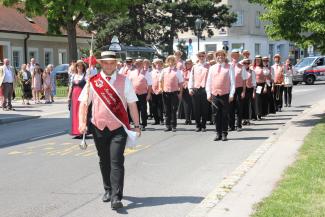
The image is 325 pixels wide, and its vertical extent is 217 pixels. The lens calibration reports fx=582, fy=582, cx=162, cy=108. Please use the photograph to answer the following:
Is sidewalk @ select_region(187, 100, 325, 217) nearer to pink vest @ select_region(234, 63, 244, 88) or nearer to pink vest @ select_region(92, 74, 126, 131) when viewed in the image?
pink vest @ select_region(92, 74, 126, 131)

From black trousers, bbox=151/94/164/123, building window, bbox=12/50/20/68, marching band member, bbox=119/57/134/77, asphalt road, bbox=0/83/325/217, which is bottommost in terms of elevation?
asphalt road, bbox=0/83/325/217

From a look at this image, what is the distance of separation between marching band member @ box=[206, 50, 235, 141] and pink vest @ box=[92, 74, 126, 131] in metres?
5.64

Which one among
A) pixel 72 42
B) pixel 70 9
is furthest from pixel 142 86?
pixel 72 42

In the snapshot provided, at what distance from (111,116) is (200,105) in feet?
25.9

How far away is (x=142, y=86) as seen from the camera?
15352 mm

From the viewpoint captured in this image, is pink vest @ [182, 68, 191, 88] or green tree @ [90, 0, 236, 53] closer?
pink vest @ [182, 68, 191, 88]

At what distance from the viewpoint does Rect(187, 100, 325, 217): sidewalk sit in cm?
642

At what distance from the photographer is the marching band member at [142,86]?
15.3m

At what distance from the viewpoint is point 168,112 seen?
15.0 m

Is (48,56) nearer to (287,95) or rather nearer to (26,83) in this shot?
(26,83)

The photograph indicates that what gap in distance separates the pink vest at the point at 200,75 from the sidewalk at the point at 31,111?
7.03 m

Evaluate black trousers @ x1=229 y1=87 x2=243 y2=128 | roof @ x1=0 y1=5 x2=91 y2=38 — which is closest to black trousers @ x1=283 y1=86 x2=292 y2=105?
black trousers @ x1=229 y1=87 x2=243 y2=128

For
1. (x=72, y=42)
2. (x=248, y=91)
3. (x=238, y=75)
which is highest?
(x=72, y=42)

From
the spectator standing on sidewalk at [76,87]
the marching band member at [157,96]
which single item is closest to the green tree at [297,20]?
the marching band member at [157,96]
